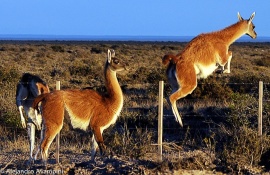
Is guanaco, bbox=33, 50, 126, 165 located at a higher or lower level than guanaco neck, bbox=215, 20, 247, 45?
lower

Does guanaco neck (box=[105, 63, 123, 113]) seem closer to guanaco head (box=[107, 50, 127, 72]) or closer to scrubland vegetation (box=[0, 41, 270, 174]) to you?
guanaco head (box=[107, 50, 127, 72])

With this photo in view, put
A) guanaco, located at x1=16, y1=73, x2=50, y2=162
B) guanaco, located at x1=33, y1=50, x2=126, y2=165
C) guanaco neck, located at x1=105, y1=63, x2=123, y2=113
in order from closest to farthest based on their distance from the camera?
guanaco, located at x1=33, y1=50, x2=126, y2=165 < guanaco neck, located at x1=105, y1=63, x2=123, y2=113 < guanaco, located at x1=16, y1=73, x2=50, y2=162

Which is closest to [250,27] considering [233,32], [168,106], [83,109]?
[233,32]

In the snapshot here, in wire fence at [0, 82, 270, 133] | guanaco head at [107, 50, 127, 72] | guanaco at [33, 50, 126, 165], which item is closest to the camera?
guanaco at [33, 50, 126, 165]

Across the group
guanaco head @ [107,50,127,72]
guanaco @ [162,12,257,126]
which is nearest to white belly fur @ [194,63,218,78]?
guanaco @ [162,12,257,126]

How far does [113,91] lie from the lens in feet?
32.6

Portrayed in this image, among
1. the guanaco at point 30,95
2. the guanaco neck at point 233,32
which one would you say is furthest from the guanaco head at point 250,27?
the guanaco at point 30,95

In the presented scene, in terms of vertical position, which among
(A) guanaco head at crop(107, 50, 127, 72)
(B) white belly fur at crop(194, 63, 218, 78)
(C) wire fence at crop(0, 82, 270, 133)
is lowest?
(C) wire fence at crop(0, 82, 270, 133)

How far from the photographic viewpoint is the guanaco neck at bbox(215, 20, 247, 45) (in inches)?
450

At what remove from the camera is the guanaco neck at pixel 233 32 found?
1144 centimetres

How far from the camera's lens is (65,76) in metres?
28.2

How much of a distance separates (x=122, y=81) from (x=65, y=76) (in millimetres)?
4023

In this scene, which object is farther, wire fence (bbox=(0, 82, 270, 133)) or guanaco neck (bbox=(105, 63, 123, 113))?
wire fence (bbox=(0, 82, 270, 133))

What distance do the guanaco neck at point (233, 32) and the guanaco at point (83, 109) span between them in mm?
2506
